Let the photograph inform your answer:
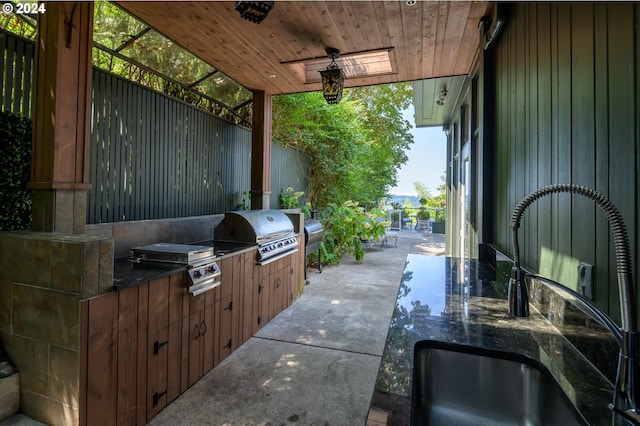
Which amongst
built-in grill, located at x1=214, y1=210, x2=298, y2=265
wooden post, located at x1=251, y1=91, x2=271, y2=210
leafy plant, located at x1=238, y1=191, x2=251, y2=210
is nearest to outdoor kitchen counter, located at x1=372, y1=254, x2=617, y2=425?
built-in grill, located at x1=214, y1=210, x2=298, y2=265

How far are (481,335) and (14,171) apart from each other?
9.82 feet

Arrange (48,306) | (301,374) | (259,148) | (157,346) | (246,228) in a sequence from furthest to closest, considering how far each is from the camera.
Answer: (259,148) < (246,228) < (301,374) < (157,346) < (48,306)

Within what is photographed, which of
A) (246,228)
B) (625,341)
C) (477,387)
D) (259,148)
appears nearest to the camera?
(625,341)

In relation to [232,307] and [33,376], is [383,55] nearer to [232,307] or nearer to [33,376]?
[232,307]

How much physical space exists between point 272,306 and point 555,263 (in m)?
3.11

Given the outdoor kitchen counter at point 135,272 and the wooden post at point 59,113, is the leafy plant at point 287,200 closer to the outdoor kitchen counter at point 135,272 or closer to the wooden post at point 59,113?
the outdoor kitchen counter at point 135,272

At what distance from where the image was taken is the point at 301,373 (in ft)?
8.84

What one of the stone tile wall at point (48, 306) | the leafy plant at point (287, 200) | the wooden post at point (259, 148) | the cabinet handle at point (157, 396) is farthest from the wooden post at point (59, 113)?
the leafy plant at point (287, 200)

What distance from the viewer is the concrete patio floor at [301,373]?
217 centimetres

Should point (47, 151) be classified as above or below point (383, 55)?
below

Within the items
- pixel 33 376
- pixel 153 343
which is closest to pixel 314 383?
pixel 153 343

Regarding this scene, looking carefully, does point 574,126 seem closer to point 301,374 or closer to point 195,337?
point 301,374

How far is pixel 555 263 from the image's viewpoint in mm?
1457

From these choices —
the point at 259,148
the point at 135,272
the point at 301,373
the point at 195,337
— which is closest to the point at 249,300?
the point at 195,337
